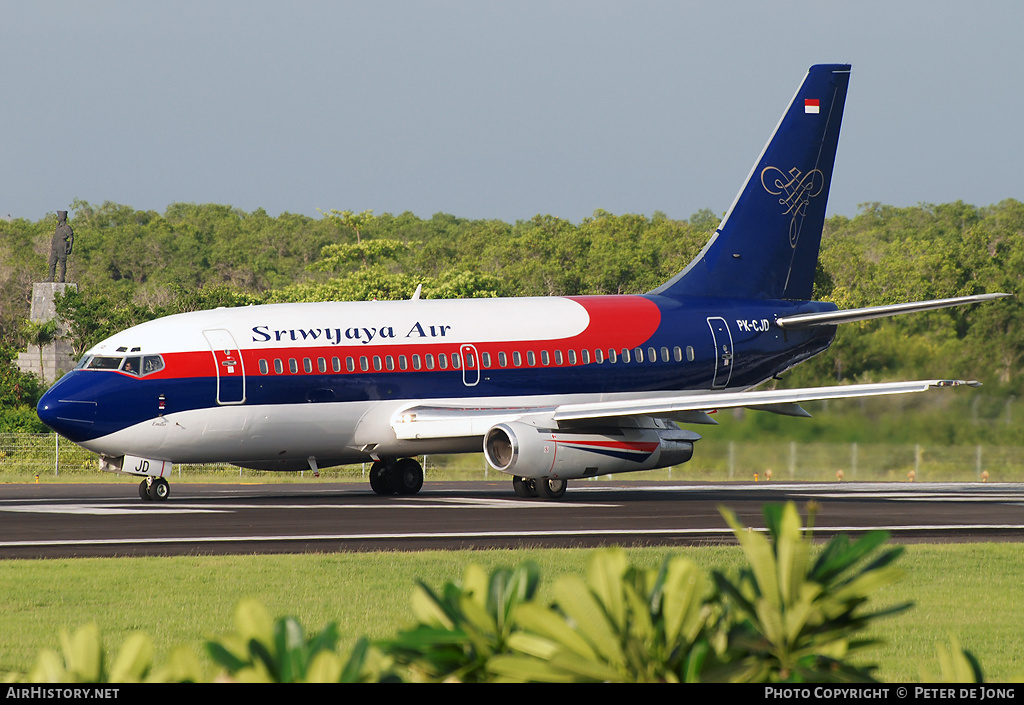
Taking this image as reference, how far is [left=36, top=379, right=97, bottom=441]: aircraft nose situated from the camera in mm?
25594

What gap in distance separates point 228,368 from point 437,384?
4.52 meters

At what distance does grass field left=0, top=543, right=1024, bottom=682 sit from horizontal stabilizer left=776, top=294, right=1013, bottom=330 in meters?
12.1

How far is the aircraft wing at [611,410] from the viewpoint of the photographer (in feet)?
89.4

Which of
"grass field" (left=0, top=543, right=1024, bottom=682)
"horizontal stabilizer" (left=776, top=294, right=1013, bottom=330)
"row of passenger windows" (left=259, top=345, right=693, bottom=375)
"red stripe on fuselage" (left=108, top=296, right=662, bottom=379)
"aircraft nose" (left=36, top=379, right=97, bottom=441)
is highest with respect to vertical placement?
"horizontal stabilizer" (left=776, top=294, right=1013, bottom=330)

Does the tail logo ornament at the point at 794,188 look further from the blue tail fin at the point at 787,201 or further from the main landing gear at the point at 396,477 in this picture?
the main landing gear at the point at 396,477

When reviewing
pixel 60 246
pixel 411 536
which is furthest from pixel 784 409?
pixel 60 246

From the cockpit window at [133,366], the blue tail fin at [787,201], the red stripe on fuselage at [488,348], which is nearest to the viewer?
the cockpit window at [133,366]

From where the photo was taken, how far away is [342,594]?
44.3ft

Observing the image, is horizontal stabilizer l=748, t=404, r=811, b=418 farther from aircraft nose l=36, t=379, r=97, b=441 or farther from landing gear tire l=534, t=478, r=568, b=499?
aircraft nose l=36, t=379, r=97, b=441

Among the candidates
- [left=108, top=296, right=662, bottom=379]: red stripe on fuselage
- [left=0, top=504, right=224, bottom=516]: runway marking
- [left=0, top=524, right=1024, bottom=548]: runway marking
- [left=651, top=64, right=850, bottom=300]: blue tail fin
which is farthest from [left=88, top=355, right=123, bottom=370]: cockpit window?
[left=651, top=64, right=850, bottom=300]: blue tail fin

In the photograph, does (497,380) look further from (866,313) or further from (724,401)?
(866,313)

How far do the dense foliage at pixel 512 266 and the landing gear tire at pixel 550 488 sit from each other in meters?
12.0

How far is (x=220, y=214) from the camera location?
166 m

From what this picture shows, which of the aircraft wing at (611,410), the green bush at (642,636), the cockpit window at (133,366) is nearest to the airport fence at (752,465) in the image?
the aircraft wing at (611,410)
